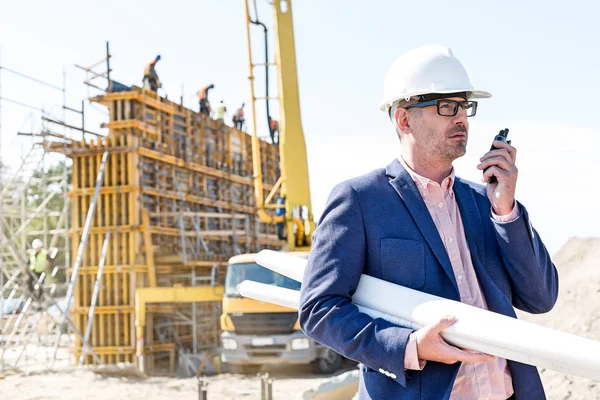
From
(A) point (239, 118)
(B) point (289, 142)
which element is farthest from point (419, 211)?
(A) point (239, 118)

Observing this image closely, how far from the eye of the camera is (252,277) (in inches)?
499

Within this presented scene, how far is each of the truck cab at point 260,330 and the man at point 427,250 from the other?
392 inches

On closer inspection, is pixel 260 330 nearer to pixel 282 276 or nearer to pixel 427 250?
pixel 282 276

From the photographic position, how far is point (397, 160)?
2.55 meters

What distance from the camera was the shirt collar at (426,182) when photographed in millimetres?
2475

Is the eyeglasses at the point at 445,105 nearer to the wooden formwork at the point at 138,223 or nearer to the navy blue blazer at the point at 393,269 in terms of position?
the navy blue blazer at the point at 393,269

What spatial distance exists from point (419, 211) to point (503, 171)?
12.3 inches

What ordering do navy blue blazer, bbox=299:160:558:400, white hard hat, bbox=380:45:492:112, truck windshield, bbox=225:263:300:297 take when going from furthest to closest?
truck windshield, bbox=225:263:300:297, white hard hat, bbox=380:45:492:112, navy blue blazer, bbox=299:160:558:400

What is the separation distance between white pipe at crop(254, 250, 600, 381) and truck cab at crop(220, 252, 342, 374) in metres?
10.1

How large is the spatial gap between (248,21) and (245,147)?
8.36 meters

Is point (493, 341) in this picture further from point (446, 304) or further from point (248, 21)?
point (248, 21)

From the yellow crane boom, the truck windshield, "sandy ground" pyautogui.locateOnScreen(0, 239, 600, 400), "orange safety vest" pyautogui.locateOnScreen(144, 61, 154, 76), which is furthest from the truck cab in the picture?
"orange safety vest" pyautogui.locateOnScreen(144, 61, 154, 76)

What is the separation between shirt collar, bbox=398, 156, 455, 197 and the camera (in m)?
2.47

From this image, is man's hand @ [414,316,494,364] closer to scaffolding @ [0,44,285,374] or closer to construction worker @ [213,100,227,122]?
scaffolding @ [0,44,285,374]
